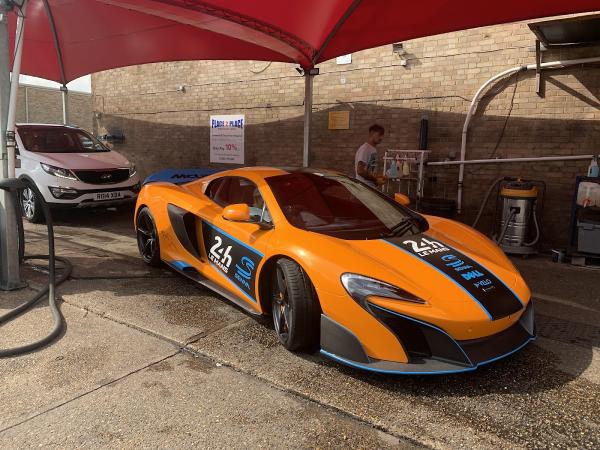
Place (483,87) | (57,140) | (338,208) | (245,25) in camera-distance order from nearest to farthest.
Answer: (338,208) → (245,25) → (483,87) → (57,140)

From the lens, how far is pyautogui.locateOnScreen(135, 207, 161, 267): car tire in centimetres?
512

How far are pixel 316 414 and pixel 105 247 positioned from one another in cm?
479

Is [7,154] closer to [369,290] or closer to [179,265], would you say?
[179,265]

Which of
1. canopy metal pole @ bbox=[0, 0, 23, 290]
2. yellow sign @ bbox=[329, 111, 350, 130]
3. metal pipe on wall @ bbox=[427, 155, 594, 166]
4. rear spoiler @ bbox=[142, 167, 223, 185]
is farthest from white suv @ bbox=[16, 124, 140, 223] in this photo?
metal pipe on wall @ bbox=[427, 155, 594, 166]

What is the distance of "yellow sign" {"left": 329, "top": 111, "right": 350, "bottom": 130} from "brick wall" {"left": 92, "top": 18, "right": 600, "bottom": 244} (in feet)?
0.26

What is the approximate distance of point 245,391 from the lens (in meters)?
2.81

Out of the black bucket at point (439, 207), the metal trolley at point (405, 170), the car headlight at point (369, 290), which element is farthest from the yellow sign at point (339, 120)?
the car headlight at point (369, 290)

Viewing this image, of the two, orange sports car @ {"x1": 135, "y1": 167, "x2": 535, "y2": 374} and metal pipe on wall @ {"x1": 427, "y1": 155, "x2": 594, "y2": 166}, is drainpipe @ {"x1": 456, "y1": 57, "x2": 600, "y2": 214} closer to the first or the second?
metal pipe on wall @ {"x1": 427, "y1": 155, "x2": 594, "y2": 166}

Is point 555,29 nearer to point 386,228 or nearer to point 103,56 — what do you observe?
point 386,228

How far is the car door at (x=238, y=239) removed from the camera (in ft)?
11.9

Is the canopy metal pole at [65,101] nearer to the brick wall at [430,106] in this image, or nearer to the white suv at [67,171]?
the white suv at [67,171]

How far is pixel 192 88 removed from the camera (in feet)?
36.8

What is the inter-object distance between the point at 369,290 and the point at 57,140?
307 inches

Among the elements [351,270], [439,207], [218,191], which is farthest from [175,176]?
[351,270]
